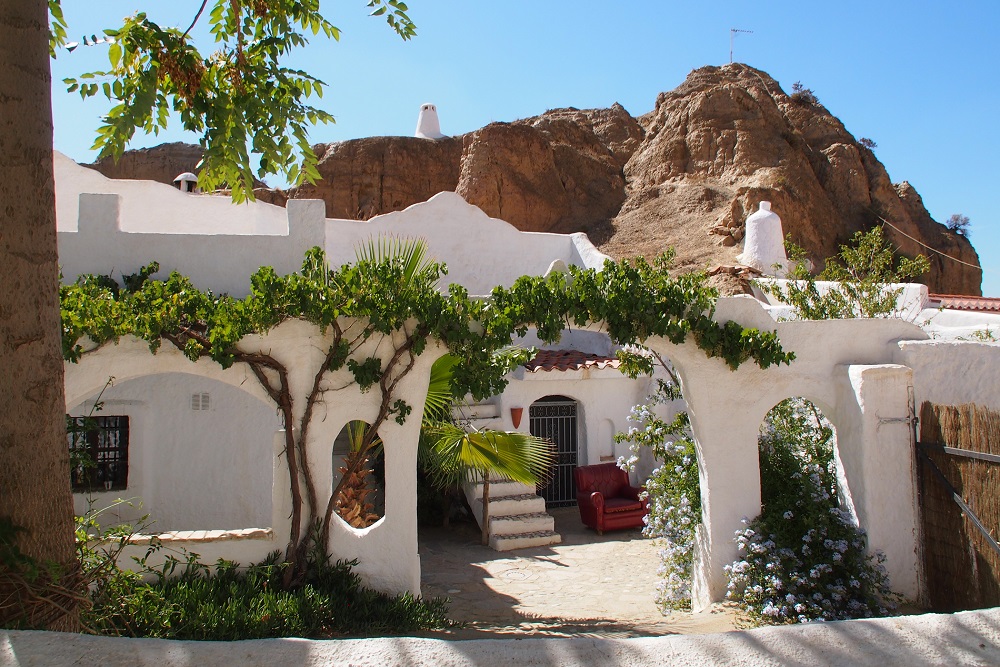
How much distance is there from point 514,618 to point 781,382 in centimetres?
365

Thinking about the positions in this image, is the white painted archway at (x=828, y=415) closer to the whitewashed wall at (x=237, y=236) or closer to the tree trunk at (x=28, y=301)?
the whitewashed wall at (x=237, y=236)

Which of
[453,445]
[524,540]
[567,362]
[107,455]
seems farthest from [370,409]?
[567,362]

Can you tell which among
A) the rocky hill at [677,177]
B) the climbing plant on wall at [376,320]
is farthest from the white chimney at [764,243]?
the climbing plant on wall at [376,320]

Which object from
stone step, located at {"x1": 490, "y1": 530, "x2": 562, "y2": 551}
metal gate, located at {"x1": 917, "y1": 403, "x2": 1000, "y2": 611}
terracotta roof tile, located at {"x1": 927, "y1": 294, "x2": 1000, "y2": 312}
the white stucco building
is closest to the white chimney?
terracotta roof tile, located at {"x1": 927, "y1": 294, "x2": 1000, "y2": 312}

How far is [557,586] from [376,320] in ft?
14.7

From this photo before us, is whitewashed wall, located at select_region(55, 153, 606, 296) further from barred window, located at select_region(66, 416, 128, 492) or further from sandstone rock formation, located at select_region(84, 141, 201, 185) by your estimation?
sandstone rock formation, located at select_region(84, 141, 201, 185)

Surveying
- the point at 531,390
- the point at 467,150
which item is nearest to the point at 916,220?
the point at 467,150

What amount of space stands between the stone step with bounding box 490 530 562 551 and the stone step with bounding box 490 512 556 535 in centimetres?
7

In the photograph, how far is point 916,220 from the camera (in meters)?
29.0

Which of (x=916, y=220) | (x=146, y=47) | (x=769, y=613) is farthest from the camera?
(x=916, y=220)

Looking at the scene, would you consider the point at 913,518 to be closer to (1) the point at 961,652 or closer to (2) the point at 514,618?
(2) the point at 514,618

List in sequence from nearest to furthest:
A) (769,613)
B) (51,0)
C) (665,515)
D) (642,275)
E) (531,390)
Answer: (51,0), (769,613), (642,275), (665,515), (531,390)

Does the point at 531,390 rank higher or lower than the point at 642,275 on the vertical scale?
lower

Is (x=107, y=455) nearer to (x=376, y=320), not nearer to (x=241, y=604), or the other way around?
(x=241, y=604)
